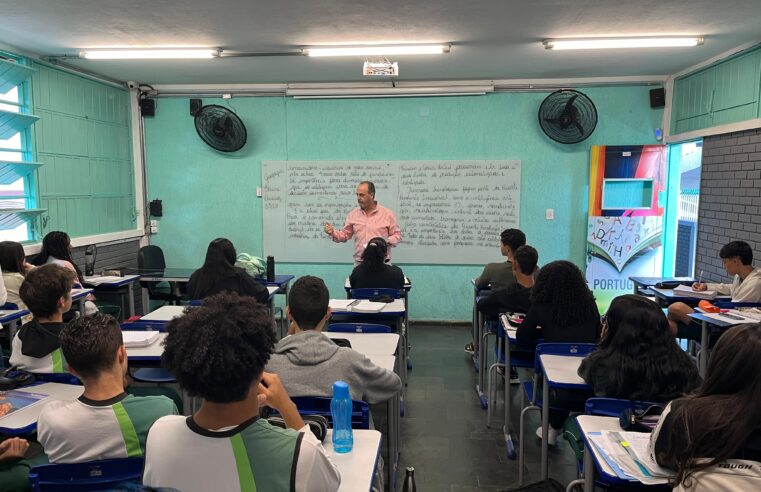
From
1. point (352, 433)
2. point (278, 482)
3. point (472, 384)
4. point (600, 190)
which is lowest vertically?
point (472, 384)

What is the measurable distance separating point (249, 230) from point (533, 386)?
461 centimetres

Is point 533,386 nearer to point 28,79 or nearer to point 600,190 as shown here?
point 600,190

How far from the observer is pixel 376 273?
436 cm

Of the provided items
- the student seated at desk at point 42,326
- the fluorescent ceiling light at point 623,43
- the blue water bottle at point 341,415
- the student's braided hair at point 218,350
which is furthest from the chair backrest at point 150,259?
the student's braided hair at point 218,350

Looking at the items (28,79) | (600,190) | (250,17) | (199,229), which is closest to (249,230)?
(199,229)

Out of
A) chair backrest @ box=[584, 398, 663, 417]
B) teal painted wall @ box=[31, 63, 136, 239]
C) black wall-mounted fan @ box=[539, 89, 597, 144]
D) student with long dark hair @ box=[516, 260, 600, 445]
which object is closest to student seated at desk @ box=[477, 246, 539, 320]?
student with long dark hair @ box=[516, 260, 600, 445]

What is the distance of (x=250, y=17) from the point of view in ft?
13.1

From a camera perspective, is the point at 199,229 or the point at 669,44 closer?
the point at 669,44

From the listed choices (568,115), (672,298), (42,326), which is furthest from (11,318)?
(568,115)

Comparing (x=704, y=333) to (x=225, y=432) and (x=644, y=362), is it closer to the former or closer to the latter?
(x=644, y=362)

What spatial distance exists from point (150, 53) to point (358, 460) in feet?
14.9

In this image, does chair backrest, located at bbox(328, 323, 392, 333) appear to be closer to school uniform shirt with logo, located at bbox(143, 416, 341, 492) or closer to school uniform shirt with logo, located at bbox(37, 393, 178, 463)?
school uniform shirt with logo, located at bbox(37, 393, 178, 463)

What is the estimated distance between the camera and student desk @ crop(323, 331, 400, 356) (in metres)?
2.85

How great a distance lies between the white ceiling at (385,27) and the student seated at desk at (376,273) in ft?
5.65
